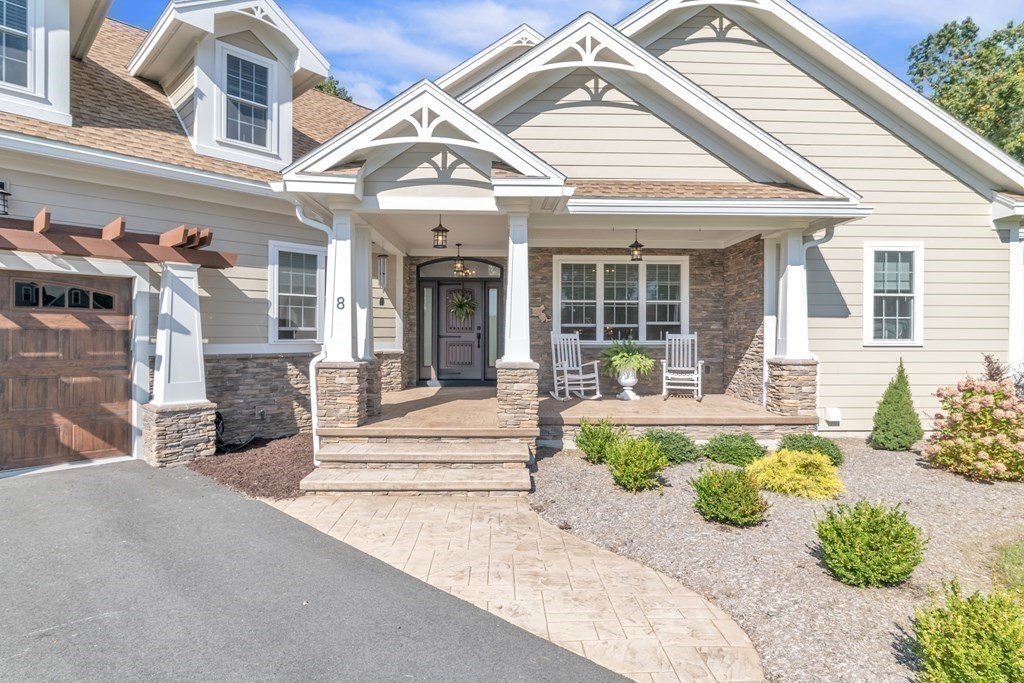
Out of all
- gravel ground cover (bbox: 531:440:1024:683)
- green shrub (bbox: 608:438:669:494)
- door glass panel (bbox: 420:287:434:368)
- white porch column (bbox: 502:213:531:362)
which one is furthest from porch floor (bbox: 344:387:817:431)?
door glass panel (bbox: 420:287:434:368)

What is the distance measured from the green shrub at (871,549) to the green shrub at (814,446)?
2.99 meters

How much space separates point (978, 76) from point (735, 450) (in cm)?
1815

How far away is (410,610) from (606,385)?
22.4 ft

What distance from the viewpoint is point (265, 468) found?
21.4 feet

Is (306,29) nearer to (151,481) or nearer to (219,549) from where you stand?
(151,481)

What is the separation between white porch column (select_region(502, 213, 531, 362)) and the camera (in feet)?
20.8

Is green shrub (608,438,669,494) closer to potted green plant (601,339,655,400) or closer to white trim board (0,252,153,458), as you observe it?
potted green plant (601,339,655,400)

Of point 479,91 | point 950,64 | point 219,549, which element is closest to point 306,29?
point 479,91

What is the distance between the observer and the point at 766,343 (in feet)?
26.5

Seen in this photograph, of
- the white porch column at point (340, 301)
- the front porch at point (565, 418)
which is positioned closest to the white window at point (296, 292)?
the front porch at point (565, 418)

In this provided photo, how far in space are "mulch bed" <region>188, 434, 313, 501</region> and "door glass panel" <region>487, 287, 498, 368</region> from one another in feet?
14.1

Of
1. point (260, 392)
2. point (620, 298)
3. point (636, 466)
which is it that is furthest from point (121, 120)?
point (636, 466)

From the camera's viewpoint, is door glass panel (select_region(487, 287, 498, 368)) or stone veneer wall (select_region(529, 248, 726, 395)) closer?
stone veneer wall (select_region(529, 248, 726, 395))

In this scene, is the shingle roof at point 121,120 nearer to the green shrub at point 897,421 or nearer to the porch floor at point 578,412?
the porch floor at point 578,412
